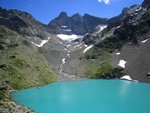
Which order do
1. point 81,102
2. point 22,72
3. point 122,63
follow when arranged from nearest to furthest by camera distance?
point 81,102 → point 22,72 → point 122,63

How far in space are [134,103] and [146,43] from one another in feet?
388

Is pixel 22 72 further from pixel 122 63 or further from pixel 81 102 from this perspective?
pixel 122 63

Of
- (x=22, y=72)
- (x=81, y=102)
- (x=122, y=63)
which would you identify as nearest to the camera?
(x=81, y=102)

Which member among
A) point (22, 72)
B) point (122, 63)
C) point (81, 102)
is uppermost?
point (122, 63)

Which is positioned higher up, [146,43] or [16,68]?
[146,43]

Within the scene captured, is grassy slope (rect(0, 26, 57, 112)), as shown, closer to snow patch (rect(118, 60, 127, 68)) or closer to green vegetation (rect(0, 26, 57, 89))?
green vegetation (rect(0, 26, 57, 89))

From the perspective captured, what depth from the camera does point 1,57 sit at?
544ft

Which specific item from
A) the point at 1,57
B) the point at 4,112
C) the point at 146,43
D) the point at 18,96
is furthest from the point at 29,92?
the point at 146,43

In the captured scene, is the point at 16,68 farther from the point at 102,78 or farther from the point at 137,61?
the point at 137,61

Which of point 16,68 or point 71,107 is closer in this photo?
point 71,107

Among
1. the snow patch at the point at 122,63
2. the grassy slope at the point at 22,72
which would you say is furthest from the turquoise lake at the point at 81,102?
the snow patch at the point at 122,63

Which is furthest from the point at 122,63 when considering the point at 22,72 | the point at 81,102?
the point at 81,102

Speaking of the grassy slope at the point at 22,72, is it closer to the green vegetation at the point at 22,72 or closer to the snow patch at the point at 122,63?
the green vegetation at the point at 22,72

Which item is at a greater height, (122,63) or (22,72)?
(122,63)
